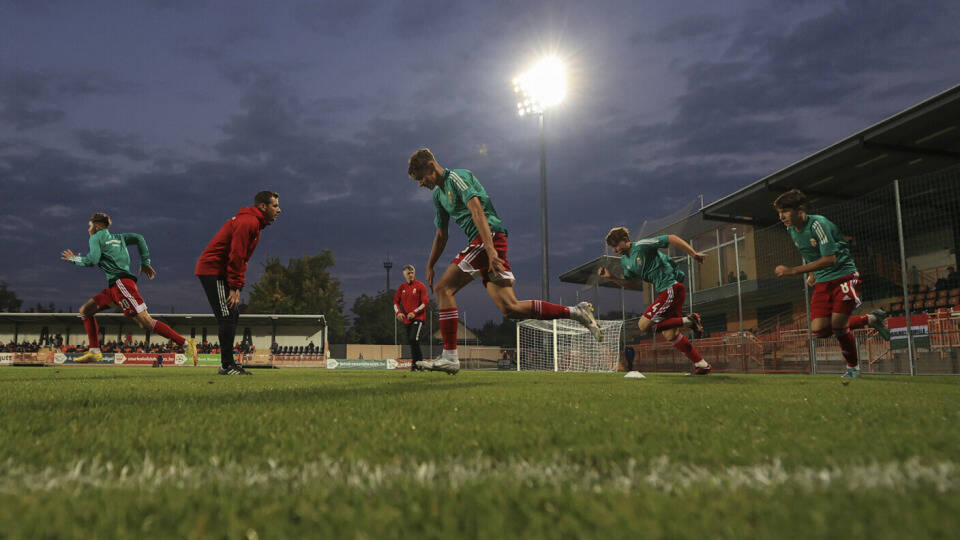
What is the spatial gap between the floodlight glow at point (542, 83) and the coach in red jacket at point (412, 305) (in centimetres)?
1546

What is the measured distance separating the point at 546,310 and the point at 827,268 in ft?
12.7

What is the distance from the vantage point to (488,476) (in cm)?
130

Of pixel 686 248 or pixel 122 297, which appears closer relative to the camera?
pixel 686 248

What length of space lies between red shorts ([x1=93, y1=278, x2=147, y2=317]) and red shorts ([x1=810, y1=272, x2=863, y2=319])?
9.48m

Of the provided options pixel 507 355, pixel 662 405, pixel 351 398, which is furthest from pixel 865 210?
pixel 507 355

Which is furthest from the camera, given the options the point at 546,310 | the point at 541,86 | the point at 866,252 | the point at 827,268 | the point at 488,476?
the point at 541,86

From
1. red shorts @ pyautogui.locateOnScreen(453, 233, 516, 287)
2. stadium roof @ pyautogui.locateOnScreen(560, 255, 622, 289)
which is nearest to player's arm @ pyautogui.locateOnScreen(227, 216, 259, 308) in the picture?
red shorts @ pyautogui.locateOnScreen(453, 233, 516, 287)

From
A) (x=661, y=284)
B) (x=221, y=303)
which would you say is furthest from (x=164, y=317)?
(x=661, y=284)

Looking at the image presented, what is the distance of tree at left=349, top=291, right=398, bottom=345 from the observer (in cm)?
8006

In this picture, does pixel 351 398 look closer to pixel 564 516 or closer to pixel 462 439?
pixel 462 439

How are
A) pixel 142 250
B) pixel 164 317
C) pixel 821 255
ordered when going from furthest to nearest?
pixel 164 317 < pixel 142 250 < pixel 821 255

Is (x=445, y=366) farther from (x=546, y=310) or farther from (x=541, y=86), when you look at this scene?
(x=541, y=86)

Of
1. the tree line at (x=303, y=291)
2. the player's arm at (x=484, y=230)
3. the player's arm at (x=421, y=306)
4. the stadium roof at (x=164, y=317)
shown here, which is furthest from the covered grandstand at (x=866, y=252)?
the tree line at (x=303, y=291)

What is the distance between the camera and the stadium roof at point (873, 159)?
1716 centimetres
